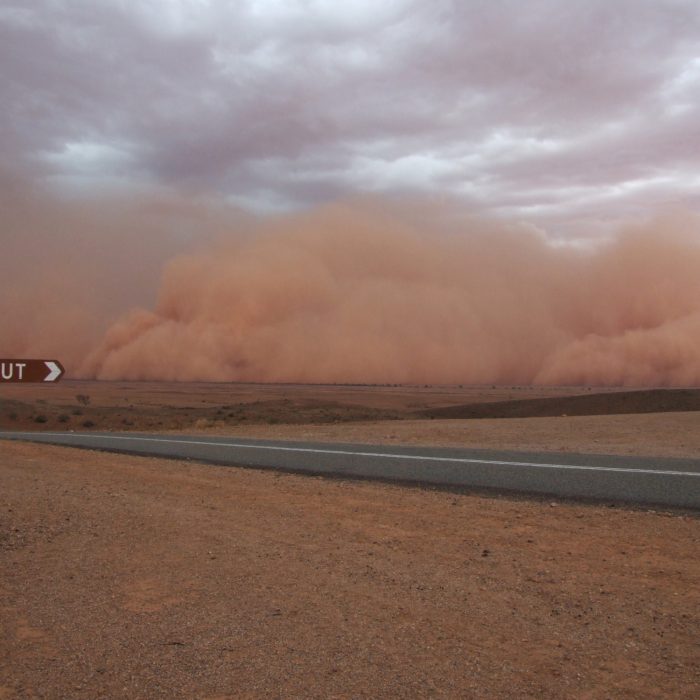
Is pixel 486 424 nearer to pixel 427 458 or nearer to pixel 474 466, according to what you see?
pixel 427 458

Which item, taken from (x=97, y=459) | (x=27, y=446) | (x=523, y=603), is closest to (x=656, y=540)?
(x=523, y=603)

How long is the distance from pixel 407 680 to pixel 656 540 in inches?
172

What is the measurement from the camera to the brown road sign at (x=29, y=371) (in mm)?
6582

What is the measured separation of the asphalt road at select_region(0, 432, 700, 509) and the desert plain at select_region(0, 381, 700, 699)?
100 cm

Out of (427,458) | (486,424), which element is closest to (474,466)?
(427,458)

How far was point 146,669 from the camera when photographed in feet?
13.9

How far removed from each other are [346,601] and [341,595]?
0.15 metres

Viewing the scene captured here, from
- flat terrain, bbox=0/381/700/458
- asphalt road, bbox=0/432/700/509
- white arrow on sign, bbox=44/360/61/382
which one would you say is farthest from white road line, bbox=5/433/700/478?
white arrow on sign, bbox=44/360/61/382

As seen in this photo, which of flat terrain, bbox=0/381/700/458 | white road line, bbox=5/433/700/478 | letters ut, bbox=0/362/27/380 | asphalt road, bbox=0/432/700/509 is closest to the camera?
letters ut, bbox=0/362/27/380

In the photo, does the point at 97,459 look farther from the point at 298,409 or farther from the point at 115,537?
the point at 298,409

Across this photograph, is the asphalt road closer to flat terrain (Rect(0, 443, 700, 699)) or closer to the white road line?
the white road line

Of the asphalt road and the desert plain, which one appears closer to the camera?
the desert plain

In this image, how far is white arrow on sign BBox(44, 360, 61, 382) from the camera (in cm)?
695

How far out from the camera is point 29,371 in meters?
6.82
